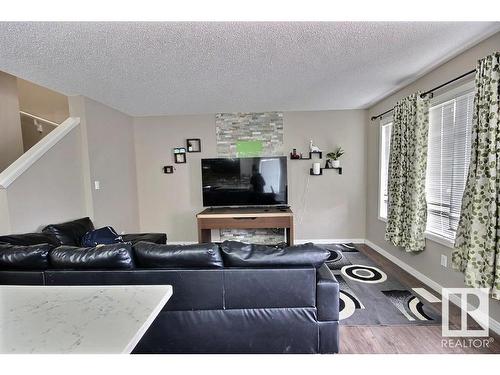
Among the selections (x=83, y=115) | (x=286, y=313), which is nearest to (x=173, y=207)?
(x=83, y=115)

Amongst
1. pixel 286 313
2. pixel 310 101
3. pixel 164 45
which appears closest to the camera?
pixel 286 313

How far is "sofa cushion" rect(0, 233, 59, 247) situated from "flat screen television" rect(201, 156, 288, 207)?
7.16 feet

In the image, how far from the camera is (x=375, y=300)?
7.77 feet

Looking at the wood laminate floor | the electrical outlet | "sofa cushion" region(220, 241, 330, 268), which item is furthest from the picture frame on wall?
the electrical outlet

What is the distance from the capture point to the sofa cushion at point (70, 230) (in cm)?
249

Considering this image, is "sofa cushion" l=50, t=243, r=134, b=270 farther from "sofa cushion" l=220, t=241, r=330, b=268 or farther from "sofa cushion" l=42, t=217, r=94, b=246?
"sofa cushion" l=42, t=217, r=94, b=246

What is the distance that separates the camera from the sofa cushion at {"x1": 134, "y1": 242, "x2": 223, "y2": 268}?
157 centimetres

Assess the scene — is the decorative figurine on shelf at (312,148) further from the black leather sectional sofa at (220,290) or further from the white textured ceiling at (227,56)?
the black leather sectional sofa at (220,290)

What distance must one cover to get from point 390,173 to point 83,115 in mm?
4233

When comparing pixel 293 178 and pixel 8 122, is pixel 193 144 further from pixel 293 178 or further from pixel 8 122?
pixel 8 122

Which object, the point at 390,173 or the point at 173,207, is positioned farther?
the point at 173,207

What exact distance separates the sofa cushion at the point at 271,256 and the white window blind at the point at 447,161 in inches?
68.4
